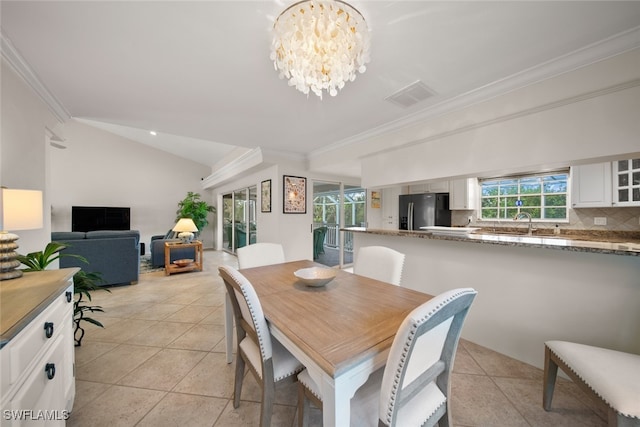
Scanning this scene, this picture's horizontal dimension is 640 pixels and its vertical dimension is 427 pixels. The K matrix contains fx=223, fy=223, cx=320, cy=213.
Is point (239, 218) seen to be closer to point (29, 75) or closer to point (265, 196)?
point (265, 196)

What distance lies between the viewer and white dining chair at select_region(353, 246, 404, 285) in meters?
1.72

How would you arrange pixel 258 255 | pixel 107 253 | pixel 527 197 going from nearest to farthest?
1. pixel 258 255
2. pixel 107 253
3. pixel 527 197

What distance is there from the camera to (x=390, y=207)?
16.8 ft

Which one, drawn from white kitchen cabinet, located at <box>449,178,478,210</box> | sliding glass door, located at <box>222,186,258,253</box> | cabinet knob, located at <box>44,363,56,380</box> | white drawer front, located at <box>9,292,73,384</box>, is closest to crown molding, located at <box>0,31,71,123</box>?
white drawer front, located at <box>9,292,73,384</box>

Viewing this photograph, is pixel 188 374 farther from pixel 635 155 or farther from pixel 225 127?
pixel 635 155

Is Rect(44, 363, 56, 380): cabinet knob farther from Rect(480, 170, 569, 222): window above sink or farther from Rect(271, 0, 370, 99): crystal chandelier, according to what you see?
Rect(480, 170, 569, 222): window above sink

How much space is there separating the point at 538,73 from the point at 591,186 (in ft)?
8.06

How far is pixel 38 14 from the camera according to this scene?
1257 millimetres

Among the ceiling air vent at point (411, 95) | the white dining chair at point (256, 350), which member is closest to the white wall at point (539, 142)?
the ceiling air vent at point (411, 95)

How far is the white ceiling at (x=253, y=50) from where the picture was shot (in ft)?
4.05

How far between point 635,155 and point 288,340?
253 centimetres

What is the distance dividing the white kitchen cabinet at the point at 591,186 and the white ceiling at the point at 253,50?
2.34 metres

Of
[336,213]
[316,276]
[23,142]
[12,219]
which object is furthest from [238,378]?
[336,213]

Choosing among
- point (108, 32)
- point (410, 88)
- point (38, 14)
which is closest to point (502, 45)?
point (410, 88)
